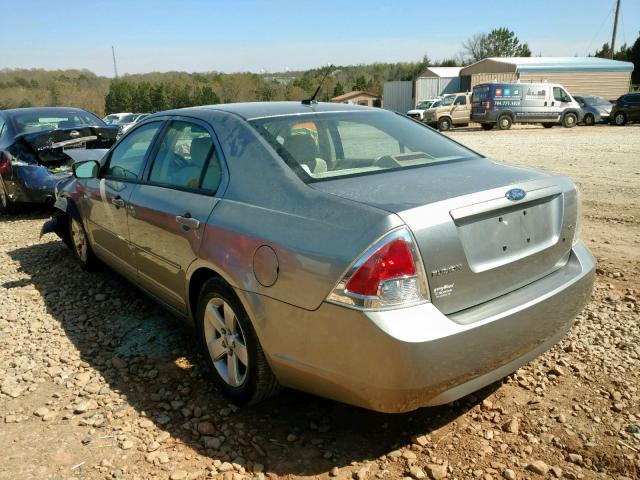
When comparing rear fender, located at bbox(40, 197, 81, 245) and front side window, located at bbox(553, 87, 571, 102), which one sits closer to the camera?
rear fender, located at bbox(40, 197, 81, 245)

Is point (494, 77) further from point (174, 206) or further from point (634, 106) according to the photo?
point (174, 206)

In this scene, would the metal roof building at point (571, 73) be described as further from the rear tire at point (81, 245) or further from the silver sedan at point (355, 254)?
the silver sedan at point (355, 254)

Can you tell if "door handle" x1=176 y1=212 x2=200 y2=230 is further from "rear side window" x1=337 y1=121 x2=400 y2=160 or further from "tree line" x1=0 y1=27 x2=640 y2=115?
"tree line" x1=0 y1=27 x2=640 y2=115

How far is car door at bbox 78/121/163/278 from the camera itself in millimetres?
3893

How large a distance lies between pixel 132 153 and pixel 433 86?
1656 inches

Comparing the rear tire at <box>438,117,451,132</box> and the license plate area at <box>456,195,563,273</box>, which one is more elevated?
the license plate area at <box>456,195,563,273</box>

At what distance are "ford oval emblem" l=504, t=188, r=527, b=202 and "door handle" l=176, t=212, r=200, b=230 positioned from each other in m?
1.60

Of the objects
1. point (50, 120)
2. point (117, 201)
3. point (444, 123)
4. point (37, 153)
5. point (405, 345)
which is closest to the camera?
point (405, 345)

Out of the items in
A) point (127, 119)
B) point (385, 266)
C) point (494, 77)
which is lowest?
point (127, 119)

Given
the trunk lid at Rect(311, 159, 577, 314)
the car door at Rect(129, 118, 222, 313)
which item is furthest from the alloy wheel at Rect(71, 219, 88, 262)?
the trunk lid at Rect(311, 159, 577, 314)

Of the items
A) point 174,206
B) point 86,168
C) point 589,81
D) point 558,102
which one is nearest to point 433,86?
point 589,81

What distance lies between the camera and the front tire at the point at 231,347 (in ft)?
8.72

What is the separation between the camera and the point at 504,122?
25.1 m

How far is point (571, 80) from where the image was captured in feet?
126
